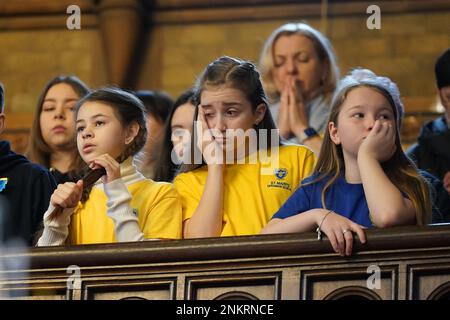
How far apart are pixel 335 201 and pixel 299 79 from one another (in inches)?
95.8

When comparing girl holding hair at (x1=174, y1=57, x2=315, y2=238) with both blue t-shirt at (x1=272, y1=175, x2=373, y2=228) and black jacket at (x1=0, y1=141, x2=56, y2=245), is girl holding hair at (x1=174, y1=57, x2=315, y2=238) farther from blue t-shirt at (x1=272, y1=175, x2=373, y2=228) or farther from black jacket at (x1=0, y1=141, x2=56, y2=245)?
black jacket at (x1=0, y1=141, x2=56, y2=245)

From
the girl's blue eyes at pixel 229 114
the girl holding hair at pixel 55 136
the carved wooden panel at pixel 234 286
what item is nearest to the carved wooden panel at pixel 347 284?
the carved wooden panel at pixel 234 286

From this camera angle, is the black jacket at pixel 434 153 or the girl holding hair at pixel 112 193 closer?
the girl holding hair at pixel 112 193

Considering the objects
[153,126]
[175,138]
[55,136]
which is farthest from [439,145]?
[55,136]

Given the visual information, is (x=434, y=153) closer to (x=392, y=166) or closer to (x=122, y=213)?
(x=392, y=166)

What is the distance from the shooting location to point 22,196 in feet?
23.8

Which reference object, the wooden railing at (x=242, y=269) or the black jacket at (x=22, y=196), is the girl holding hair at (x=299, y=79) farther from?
the wooden railing at (x=242, y=269)

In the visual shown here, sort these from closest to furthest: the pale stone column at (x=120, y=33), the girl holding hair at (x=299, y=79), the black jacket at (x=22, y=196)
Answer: the black jacket at (x=22, y=196) < the girl holding hair at (x=299, y=79) < the pale stone column at (x=120, y=33)

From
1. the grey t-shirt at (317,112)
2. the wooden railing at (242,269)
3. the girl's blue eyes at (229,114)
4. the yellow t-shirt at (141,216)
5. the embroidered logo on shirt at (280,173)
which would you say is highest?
the grey t-shirt at (317,112)

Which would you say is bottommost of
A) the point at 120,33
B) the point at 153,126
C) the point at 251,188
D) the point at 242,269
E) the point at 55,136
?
the point at 242,269

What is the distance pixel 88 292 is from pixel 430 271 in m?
1.50

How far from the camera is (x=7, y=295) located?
6406 mm

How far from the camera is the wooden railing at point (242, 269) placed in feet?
19.5

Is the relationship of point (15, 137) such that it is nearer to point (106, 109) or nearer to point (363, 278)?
point (106, 109)
